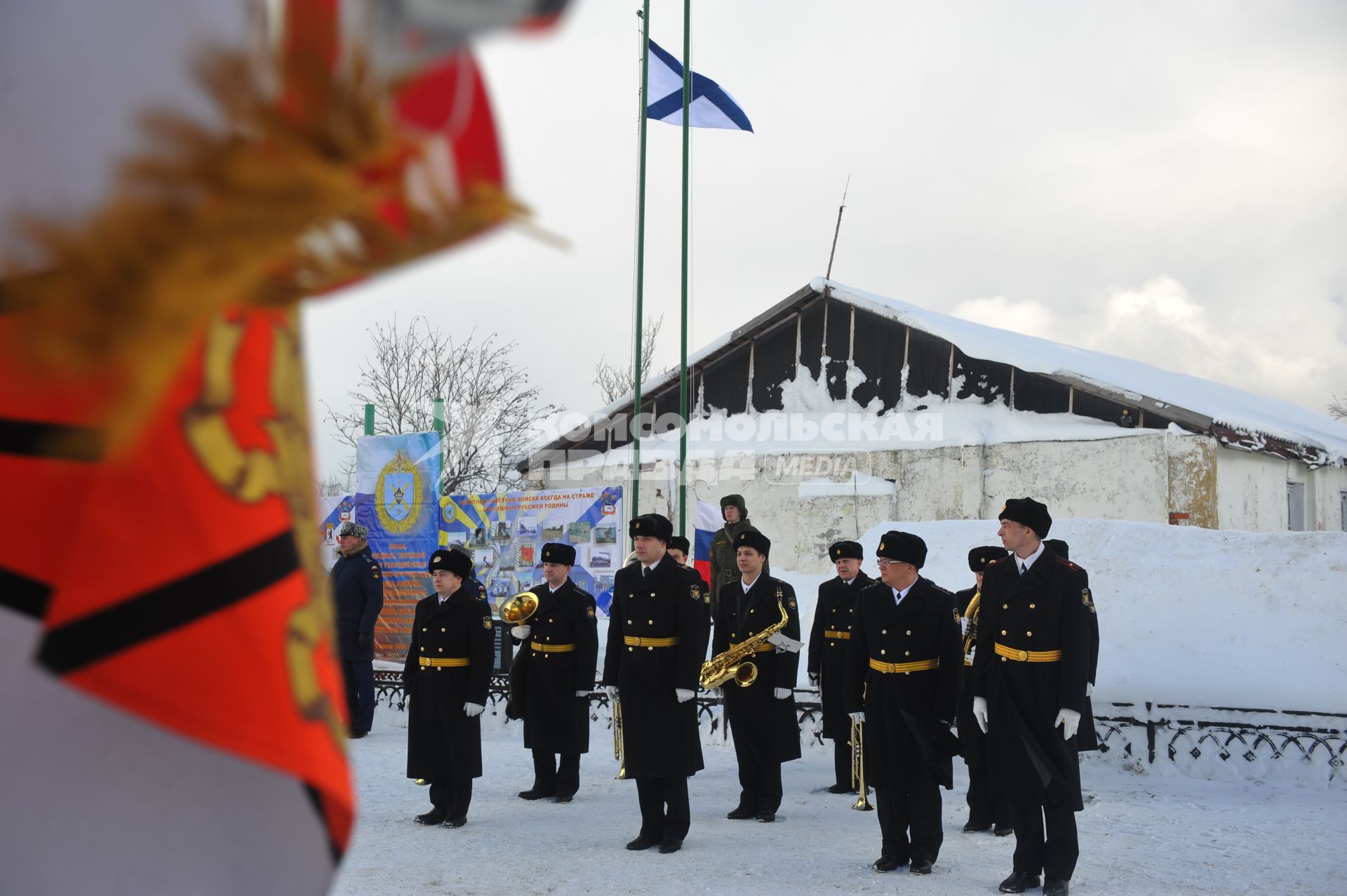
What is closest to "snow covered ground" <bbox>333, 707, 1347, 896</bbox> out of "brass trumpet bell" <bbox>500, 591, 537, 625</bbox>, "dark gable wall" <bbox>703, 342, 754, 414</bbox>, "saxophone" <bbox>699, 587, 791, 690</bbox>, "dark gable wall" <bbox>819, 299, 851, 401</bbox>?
"saxophone" <bbox>699, 587, 791, 690</bbox>

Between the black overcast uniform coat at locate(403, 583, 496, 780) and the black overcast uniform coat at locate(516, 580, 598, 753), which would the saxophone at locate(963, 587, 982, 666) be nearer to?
the black overcast uniform coat at locate(516, 580, 598, 753)

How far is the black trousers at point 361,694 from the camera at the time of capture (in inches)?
490

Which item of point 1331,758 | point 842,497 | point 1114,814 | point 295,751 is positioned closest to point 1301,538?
point 1331,758

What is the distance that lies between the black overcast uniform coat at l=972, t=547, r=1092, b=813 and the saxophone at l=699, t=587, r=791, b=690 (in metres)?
2.47

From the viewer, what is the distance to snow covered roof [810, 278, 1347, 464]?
60.6ft

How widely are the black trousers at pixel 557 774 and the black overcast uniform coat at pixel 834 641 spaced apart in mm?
2201

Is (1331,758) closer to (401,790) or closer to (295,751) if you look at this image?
(401,790)

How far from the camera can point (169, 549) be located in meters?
0.92

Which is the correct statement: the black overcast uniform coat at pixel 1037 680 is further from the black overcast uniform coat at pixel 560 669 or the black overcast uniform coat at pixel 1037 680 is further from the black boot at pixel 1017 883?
the black overcast uniform coat at pixel 560 669

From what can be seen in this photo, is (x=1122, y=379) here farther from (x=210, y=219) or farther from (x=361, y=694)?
(x=210, y=219)

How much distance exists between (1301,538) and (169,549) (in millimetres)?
14162

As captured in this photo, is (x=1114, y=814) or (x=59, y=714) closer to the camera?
(x=59, y=714)

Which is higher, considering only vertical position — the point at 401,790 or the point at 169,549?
the point at 169,549

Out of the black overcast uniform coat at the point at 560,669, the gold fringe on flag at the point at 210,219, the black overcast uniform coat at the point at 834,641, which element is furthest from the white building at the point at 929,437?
the gold fringe on flag at the point at 210,219
